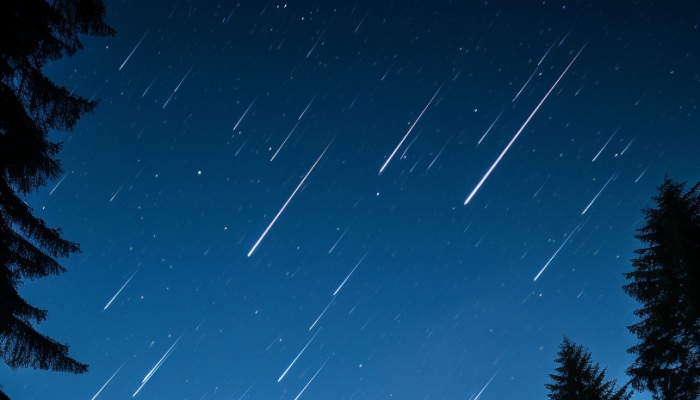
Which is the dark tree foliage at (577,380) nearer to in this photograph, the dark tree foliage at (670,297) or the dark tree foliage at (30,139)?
the dark tree foliage at (670,297)

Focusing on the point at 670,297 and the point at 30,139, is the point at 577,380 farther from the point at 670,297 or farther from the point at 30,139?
the point at 30,139

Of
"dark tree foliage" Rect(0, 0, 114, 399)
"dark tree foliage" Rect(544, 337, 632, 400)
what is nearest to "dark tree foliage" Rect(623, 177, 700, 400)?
"dark tree foliage" Rect(544, 337, 632, 400)

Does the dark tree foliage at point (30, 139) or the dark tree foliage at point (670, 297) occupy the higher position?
the dark tree foliage at point (670, 297)

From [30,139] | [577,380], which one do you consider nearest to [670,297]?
[577,380]

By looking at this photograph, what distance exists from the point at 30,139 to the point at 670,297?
517 inches

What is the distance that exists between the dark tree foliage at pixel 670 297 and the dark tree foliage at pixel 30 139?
12126mm

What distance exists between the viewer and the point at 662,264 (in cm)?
1030

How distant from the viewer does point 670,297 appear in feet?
32.7

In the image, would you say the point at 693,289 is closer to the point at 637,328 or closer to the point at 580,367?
the point at 637,328

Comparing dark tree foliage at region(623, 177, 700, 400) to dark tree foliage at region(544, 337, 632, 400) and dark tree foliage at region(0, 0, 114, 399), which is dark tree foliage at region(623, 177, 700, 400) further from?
dark tree foliage at region(0, 0, 114, 399)

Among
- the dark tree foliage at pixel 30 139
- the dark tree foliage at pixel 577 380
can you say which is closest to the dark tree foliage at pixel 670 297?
the dark tree foliage at pixel 577 380

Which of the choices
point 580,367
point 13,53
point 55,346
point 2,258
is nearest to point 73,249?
point 2,258

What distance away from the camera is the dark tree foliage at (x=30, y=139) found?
5059 millimetres

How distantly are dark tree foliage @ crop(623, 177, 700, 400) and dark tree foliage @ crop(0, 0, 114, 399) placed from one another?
1213 cm
